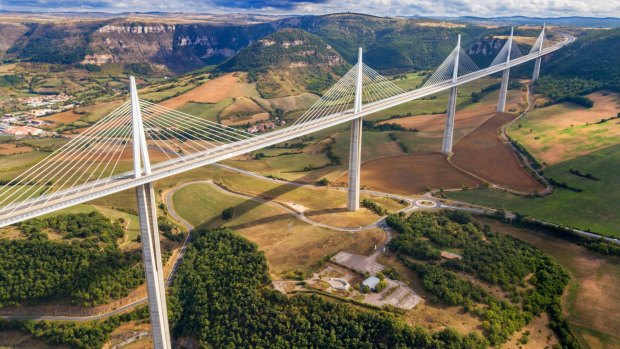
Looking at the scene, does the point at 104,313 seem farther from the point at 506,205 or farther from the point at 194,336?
the point at 506,205

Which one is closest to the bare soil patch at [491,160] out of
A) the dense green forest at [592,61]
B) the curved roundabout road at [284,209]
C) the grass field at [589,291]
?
the curved roundabout road at [284,209]

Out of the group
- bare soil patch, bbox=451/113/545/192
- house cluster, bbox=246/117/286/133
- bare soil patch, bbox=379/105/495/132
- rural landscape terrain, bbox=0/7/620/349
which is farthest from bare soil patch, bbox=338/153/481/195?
house cluster, bbox=246/117/286/133

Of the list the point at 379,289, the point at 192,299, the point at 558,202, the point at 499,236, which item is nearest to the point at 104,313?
the point at 192,299

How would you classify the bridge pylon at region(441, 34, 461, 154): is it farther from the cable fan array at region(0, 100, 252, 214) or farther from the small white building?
the small white building

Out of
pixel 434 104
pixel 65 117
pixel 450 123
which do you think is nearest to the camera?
pixel 450 123

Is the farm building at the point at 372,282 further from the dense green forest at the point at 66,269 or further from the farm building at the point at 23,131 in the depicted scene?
the farm building at the point at 23,131

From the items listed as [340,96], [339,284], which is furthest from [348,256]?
[340,96]

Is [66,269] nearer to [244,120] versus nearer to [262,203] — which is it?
[262,203]
